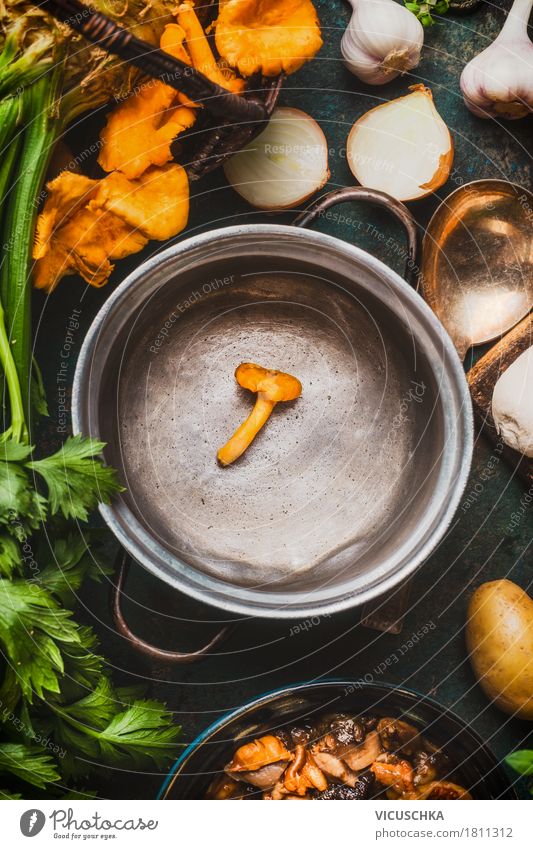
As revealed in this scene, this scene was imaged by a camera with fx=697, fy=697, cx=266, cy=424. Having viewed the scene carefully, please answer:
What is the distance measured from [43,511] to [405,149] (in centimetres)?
46

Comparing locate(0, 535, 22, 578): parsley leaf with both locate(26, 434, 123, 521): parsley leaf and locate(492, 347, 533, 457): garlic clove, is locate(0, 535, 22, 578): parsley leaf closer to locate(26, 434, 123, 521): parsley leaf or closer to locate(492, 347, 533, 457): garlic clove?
locate(26, 434, 123, 521): parsley leaf

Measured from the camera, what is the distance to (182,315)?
65cm

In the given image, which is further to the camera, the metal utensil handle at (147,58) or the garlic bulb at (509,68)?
the garlic bulb at (509,68)

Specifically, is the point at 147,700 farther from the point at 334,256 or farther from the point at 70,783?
the point at 334,256

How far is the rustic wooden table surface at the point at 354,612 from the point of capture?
26.0 inches

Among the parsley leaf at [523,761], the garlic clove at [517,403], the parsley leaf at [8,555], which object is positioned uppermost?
the parsley leaf at [8,555]

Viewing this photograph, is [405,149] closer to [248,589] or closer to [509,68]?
[509,68]

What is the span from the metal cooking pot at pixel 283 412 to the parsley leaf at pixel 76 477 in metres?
0.03

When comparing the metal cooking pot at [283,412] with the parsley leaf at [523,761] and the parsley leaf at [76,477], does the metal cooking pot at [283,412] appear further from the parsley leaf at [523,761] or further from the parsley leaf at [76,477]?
the parsley leaf at [523,761]

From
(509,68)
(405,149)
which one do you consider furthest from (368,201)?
(509,68)

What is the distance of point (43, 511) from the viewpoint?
1.85ft

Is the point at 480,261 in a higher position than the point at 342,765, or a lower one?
higher

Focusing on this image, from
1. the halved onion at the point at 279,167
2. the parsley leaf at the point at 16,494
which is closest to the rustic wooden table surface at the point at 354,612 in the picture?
the halved onion at the point at 279,167
